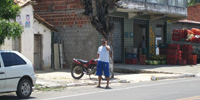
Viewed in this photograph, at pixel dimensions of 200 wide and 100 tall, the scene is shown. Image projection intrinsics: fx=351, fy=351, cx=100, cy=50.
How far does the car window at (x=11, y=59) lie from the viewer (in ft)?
33.1

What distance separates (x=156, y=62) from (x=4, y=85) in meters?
16.0

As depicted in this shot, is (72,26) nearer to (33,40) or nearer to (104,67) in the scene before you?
(33,40)

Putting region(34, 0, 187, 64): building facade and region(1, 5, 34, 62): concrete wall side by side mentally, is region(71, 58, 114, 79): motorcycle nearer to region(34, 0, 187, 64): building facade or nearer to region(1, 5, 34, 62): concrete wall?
region(1, 5, 34, 62): concrete wall

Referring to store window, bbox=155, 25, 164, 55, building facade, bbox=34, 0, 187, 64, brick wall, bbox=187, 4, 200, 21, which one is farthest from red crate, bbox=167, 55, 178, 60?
brick wall, bbox=187, 4, 200, 21

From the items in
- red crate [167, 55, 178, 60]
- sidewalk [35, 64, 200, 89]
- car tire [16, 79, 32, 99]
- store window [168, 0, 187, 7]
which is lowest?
sidewalk [35, 64, 200, 89]

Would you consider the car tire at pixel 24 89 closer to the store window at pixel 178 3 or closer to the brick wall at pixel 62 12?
the brick wall at pixel 62 12

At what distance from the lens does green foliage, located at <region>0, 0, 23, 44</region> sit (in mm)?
11156

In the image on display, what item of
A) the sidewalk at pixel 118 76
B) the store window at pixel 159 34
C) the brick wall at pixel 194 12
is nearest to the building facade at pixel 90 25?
the store window at pixel 159 34

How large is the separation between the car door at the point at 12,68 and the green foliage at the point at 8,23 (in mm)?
1040

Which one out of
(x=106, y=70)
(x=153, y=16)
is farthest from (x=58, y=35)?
(x=106, y=70)

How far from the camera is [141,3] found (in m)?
23.0

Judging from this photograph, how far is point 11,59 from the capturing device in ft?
33.8

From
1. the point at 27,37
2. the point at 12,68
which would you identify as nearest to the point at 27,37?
the point at 27,37

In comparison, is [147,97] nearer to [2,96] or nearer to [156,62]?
[2,96]
